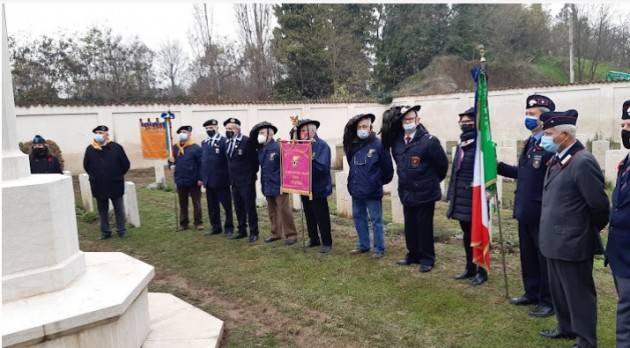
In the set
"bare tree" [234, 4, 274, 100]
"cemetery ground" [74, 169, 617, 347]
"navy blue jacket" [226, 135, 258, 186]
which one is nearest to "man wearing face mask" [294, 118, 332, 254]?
"cemetery ground" [74, 169, 617, 347]

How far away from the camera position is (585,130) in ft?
64.4

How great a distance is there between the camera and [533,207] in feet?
13.3

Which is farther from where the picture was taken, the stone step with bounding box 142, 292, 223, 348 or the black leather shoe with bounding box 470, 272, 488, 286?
the black leather shoe with bounding box 470, 272, 488, 286

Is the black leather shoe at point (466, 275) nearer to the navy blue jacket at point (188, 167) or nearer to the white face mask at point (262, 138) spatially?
the white face mask at point (262, 138)

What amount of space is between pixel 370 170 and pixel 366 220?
746 mm

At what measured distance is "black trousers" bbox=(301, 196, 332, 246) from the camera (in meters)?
6.42

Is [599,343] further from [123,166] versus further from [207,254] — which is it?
[123,166]

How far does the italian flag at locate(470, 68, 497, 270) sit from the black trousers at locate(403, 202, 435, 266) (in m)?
0.98

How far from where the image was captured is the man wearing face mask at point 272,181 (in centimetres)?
685

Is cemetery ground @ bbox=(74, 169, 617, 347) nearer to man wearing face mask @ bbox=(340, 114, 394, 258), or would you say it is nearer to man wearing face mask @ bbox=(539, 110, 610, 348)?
man wearing face mask @ bbox=(539, 110, 610, 348)

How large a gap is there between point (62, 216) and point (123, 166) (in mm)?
4459

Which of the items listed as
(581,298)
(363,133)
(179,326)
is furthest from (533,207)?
(179,326)

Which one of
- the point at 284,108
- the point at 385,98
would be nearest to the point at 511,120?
the point at 385,98

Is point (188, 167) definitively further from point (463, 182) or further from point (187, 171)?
point (463, 182)
